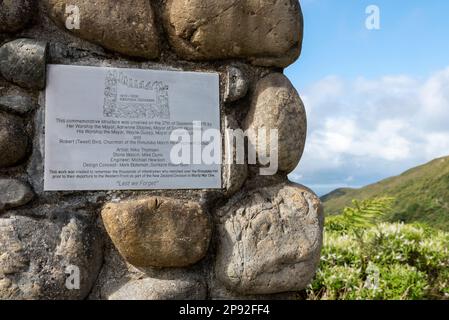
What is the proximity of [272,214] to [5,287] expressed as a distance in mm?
1212

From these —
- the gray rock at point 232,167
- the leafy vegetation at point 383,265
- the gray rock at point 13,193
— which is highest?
the gray rock at point 232,167

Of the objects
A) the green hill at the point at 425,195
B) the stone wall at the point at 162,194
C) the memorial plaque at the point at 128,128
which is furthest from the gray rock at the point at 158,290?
the green hill at the point at 425,195

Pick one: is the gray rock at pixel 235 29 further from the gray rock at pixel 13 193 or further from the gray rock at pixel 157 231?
the gray rock at pixel 13 193

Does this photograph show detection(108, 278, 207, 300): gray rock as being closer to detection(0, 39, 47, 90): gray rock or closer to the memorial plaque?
the memorial plaque

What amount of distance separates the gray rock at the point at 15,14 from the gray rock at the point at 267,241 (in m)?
1.26

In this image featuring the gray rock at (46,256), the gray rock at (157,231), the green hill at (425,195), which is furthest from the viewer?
the green hill at (425,195)

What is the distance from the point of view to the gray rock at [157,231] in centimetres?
204

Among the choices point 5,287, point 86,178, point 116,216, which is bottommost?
point 5,287

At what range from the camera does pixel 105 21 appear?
6.88 ft

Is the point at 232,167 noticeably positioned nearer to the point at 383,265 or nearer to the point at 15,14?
the point at 15,14

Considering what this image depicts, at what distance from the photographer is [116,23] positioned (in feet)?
6.91

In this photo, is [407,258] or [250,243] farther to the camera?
[407,258]

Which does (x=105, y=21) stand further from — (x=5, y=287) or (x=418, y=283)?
(x=418, y=283)
